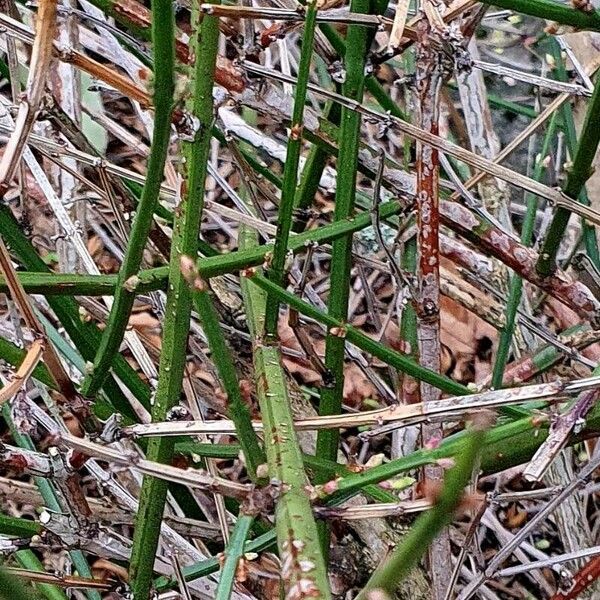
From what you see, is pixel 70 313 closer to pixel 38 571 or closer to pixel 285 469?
pixel 38 571

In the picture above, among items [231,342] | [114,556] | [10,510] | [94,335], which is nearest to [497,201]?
[231,342]

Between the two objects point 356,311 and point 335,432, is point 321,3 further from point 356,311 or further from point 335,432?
point 356,311

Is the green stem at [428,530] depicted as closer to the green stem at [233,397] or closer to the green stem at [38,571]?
the green stem at [233,397]

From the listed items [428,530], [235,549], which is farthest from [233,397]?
[428,530]

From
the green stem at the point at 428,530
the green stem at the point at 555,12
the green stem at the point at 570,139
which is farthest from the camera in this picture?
the green stem at the point at 570,139

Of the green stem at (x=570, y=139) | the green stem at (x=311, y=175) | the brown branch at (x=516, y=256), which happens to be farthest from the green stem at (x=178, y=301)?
the green stem at (x=570, y=139)

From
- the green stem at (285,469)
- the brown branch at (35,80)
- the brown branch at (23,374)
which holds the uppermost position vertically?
the brown branch at (35,80)

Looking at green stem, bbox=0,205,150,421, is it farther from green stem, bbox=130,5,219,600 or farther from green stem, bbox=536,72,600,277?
green stem, bbox=536,72,600,277
